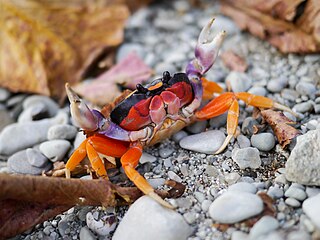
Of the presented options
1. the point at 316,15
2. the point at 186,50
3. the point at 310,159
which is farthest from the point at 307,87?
the point at 186,50

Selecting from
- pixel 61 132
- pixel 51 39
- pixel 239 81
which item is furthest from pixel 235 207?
pixel 51 39

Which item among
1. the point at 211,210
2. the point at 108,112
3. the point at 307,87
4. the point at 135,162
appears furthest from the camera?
the point at 307,87

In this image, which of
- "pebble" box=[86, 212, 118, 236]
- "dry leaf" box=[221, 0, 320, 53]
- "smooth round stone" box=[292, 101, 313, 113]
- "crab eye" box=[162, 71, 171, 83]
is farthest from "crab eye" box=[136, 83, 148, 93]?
"dry leaf" box=[221, 0, 320, 53]

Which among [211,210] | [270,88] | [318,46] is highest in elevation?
[318,46]

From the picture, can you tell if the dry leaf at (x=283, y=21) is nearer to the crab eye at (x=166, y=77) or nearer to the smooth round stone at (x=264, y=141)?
the smooth round stone at (x=264, y=141)

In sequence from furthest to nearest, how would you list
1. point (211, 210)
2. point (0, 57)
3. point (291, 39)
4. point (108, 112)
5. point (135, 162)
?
point (0, 57)
point (291, 39)
point (108, 112)
point (135, 162)
point (211, 210)

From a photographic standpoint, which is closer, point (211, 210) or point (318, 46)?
point (211, 210)

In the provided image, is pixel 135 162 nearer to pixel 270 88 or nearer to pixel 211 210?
pixel 211 210

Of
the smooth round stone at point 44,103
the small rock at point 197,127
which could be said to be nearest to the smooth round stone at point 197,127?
the small rock at point 197,127
